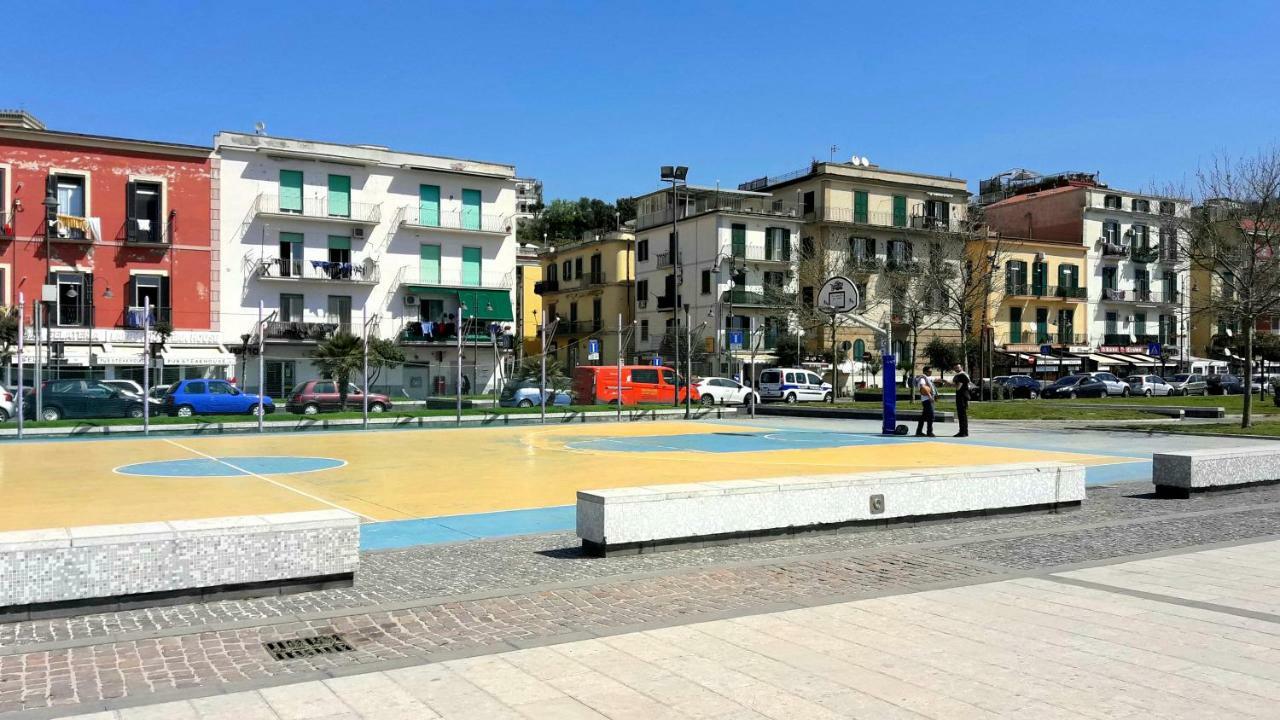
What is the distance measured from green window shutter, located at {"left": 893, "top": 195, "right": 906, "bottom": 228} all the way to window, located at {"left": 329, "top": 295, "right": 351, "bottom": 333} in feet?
110

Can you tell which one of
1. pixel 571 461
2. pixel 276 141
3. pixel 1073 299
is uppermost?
pixel 276 141

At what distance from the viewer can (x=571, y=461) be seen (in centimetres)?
1767

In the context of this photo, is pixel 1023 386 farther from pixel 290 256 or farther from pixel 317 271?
pixel 290 256

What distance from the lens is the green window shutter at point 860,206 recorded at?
61.1m

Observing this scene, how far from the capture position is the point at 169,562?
262 inches

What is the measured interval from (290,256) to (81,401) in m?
19.7

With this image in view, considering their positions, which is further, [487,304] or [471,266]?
[471,266]

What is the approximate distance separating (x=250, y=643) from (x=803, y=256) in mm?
54067

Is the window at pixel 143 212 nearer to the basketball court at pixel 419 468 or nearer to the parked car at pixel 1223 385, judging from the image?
the basketball court at pixel 419 468

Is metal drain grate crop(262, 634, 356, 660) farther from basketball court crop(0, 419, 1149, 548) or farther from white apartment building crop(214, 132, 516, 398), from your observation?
white apartment building crop(214, 132, 516, 398)

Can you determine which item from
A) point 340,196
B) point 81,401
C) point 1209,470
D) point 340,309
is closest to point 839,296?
point 1209,470

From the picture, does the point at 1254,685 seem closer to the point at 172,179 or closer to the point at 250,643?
the point at 250,643

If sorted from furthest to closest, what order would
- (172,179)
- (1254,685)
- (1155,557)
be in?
1. (172,179)
2. (1155,557)
3. (1254,685)

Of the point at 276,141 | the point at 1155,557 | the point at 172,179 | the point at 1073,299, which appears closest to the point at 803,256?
the point at 1073,299
